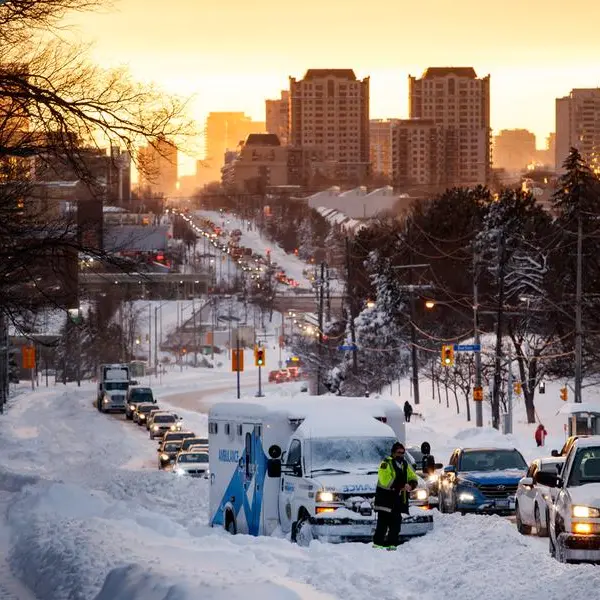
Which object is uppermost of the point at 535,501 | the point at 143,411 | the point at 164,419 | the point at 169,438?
the point at 535,501

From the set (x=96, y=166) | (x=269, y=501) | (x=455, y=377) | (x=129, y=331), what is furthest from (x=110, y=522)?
(x=129, y=331)

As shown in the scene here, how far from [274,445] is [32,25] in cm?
801

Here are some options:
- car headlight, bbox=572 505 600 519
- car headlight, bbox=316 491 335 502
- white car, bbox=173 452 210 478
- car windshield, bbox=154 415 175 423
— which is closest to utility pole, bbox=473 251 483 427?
white car, bbox=173 452 210 478

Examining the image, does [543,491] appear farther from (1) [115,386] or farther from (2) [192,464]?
(1) [115,386]

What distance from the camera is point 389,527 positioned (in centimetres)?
2019

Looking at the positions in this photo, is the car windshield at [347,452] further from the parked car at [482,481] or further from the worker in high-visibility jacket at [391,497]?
the parked car at [482,481]

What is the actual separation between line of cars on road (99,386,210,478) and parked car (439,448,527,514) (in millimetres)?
10976

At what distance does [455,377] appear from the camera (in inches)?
3260

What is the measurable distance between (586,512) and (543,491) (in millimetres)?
3457

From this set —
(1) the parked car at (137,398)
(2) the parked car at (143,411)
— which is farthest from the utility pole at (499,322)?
(1) the parked car at (137,398)

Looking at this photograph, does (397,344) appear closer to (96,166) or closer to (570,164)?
(570,164)

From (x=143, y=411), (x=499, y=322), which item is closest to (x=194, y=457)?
(x=499, y=322)

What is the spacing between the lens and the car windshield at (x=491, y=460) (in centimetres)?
3109

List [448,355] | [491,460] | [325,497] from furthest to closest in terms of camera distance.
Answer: [448,355], [491,460], [325,497]
